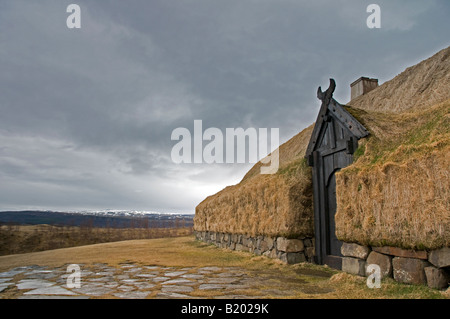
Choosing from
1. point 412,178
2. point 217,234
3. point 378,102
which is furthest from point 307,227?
point 217,234

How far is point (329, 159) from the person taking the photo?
909 cm

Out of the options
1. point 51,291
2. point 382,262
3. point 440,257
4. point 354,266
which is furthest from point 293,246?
point 51,291

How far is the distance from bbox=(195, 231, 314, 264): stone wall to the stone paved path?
1607 millimetres

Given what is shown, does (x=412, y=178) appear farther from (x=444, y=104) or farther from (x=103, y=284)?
(x=103, y=284)

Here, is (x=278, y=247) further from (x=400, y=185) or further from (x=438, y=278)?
(x=438, y=278)

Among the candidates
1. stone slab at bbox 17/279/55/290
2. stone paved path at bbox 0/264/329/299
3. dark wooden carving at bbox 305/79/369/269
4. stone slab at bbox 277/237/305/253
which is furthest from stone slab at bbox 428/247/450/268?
stone slab at bbox 17/279/55/290

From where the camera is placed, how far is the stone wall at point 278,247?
9531 mm

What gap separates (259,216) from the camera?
11516 millimetres

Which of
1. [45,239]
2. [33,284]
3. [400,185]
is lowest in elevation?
[45,239]

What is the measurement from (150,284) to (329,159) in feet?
19.0

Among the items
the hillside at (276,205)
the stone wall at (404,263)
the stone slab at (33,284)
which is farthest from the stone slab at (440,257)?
the stone slab at (33,284)

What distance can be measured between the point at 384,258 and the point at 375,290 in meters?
0.84

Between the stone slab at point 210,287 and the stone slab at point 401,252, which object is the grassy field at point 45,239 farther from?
the stone slab at point 401,252
